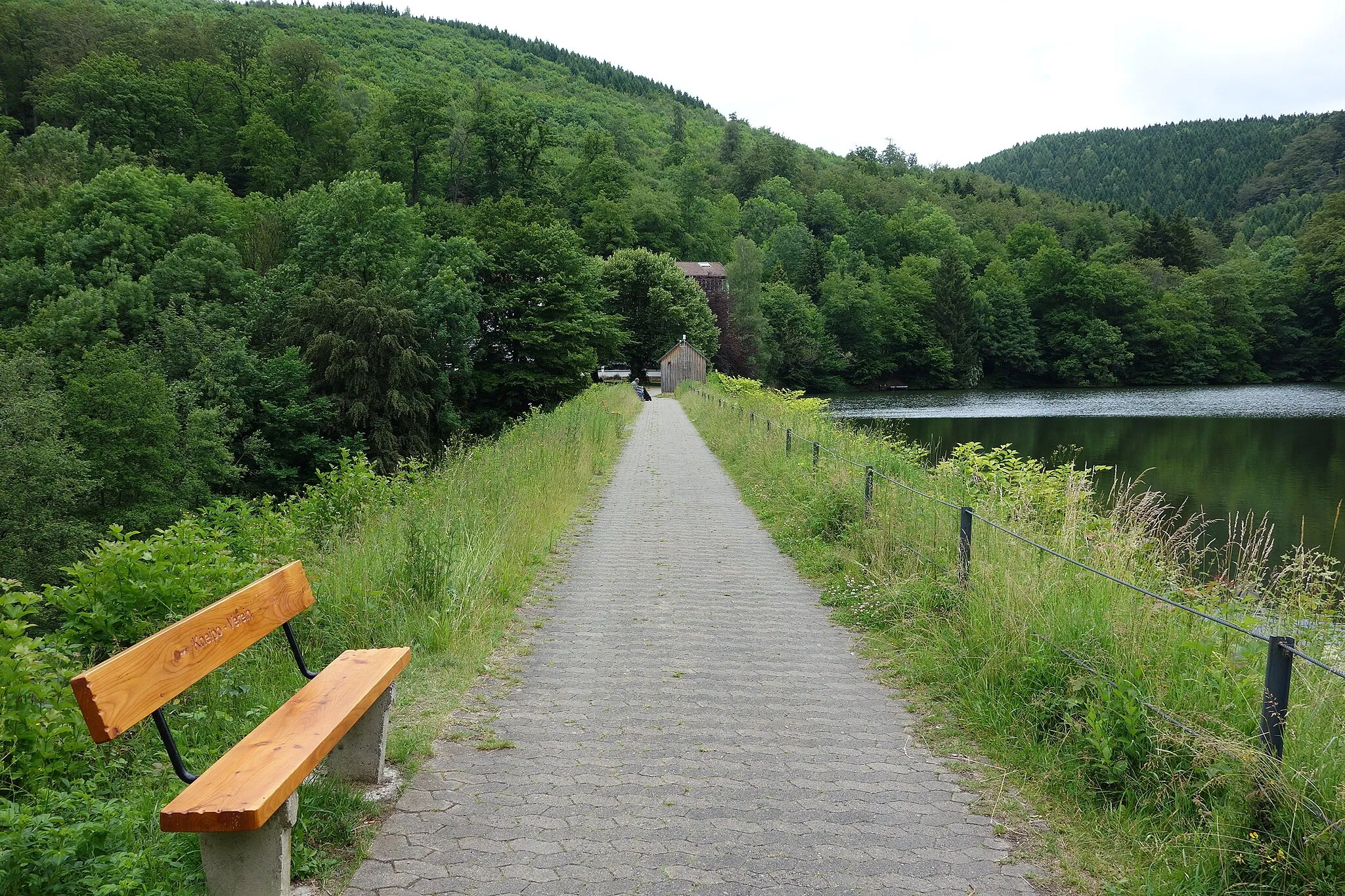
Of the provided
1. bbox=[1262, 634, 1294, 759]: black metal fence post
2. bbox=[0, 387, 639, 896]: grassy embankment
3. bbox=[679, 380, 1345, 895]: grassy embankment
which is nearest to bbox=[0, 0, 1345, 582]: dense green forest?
bbox=[0, 387, 639, 896]: grassy embankment

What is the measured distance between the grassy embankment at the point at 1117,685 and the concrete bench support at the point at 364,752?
2831mm

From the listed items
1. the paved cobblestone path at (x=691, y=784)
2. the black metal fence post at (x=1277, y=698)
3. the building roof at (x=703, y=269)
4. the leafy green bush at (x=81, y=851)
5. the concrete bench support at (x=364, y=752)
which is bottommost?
the paved cobblestone path at (x=691, y=784)

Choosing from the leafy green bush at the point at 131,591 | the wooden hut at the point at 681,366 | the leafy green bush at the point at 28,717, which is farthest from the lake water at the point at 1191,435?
the wooden hut at the point at 681,366

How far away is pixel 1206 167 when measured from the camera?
148 m

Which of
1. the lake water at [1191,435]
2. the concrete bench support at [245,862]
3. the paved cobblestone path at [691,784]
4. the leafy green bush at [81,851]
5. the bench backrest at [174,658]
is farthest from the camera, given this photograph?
the lake water at [1191,435]

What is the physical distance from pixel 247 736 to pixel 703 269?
88290mm

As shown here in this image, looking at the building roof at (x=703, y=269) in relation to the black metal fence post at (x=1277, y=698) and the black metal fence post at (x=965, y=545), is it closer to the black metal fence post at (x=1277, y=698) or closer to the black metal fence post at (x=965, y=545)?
the black metal fence post at (x=965, y=545)

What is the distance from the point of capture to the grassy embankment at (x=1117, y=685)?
10.3ft

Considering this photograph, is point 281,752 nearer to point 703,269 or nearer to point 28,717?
point 28,717

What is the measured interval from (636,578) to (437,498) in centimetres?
225

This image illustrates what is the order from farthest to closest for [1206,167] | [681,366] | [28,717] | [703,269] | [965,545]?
[1206,167] < [703,269] < [681,366] < [965,545] < [28,717]

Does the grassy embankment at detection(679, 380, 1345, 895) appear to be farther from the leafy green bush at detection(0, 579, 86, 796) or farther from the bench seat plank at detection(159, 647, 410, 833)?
the leafy green bush at detection(0, 579, 86, 796)

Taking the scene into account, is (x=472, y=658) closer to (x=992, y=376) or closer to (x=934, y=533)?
(x=934, y=533)

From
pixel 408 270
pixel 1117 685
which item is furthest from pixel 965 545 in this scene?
pixel 408 270
